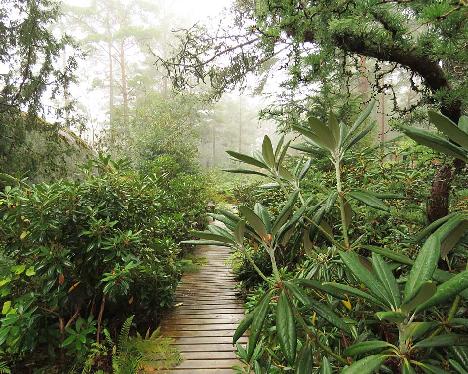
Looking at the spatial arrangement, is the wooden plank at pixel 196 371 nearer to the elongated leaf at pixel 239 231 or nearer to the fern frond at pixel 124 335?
the fern frond at pixel 124 335

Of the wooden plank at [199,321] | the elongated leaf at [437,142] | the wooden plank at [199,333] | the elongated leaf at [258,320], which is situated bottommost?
the wooden plank at [199,333]

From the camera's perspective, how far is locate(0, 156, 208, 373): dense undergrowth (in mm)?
2594

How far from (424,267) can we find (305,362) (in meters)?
0.58

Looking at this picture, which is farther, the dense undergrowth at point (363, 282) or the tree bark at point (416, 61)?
the tree bark at point (416, 61)

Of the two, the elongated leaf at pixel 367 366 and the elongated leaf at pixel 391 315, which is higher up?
the elongated leaf at pixel 391 315

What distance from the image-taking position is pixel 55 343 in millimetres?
2840

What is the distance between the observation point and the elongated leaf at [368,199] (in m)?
1.31

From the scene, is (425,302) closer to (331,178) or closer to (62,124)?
(331,178)

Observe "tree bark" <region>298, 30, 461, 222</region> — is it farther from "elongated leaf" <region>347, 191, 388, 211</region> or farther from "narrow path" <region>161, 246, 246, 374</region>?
"narrow path" <region>161, 246, 246, 374</region>

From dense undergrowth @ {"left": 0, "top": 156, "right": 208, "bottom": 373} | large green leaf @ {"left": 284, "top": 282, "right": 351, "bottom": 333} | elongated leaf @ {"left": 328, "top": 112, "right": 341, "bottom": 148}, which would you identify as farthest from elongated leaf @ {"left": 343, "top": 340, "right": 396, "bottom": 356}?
dense undergrowth @ {"left": 0, "top": 156, "right": 208, "bottom": 373}

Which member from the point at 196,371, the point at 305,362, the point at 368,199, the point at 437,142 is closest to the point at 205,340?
the point at 196,371

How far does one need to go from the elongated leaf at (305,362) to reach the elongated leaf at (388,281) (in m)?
0.43

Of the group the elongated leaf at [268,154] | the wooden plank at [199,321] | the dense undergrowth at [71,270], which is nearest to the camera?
the elongated leaf at [268,154]

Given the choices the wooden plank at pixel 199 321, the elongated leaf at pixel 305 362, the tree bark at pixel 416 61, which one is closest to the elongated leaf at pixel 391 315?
the elongated leaf at pixel 305 362
